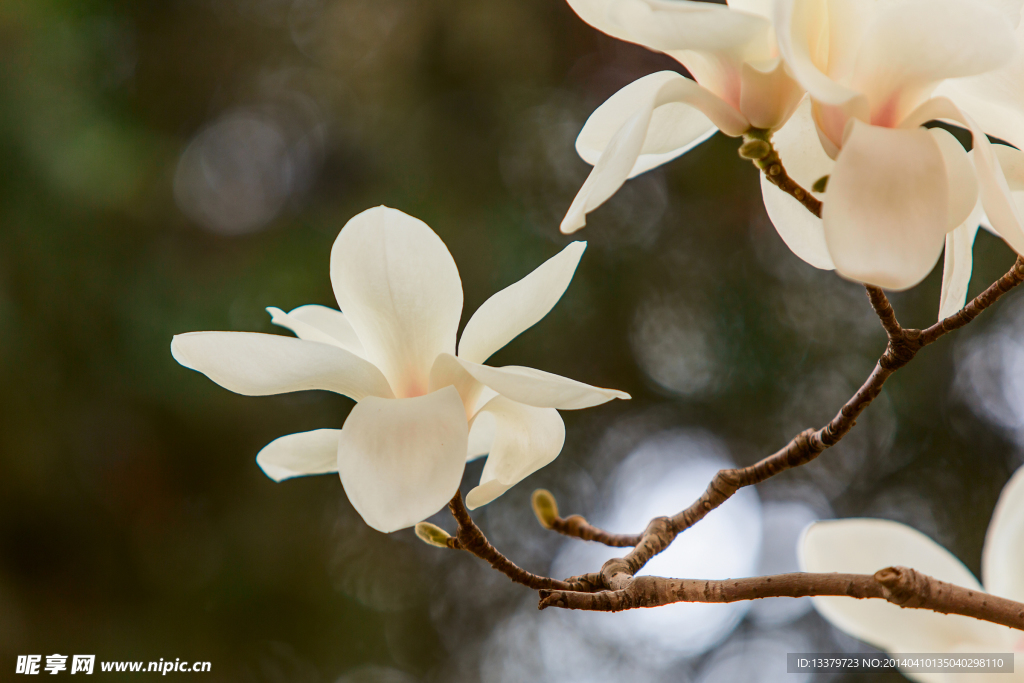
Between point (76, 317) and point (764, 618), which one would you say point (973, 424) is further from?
point (76, 317)

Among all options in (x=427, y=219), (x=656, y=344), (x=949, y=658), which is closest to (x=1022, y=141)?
(x=949, y=658)

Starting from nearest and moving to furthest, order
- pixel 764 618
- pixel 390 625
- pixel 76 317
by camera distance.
Answer: pixel 76 317
pixel 390 625
pixel 764 618

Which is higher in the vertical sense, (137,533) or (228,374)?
(137,533)

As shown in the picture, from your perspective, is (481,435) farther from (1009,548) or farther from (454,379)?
(1009,548)

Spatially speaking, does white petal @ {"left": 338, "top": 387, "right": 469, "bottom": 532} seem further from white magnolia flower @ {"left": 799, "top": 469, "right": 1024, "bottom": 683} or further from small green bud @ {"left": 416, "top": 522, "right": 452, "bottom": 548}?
white magnolia flower @ {"left": 799, "top": 469, "right": 1024, "bottom": 683}

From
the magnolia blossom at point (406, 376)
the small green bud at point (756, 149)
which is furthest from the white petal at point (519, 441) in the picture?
the small green bud at point (756, 149)

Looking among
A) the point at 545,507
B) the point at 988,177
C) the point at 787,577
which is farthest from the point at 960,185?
the point at 545,507

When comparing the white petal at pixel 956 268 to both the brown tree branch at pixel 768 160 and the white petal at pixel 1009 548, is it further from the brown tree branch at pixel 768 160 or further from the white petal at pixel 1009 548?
the white petal at pixel 1009 548
